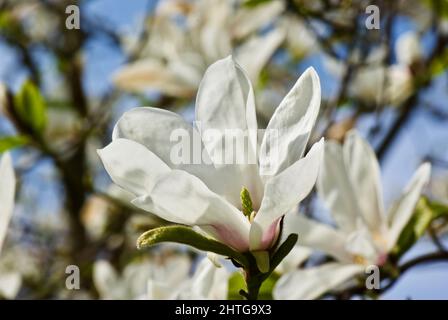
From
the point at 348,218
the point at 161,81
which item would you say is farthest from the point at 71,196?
the point at 348,218

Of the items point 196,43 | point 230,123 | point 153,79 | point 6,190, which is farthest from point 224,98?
point 196,43

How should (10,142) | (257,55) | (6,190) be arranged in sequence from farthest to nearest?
1. (257,55)
2. (10,142)
3. (6,190)

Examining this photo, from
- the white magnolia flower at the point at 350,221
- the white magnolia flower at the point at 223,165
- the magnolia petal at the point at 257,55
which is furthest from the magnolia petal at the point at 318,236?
the magnolia petal at the point at 257,55

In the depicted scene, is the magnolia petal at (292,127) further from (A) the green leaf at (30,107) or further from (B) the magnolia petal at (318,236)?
(A) the green leaf at (30,107)

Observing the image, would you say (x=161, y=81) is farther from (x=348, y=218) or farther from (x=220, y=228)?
(x=220, y=228)

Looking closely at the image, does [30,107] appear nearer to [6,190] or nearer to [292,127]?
[6,190]

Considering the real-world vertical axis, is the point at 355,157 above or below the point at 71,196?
above
